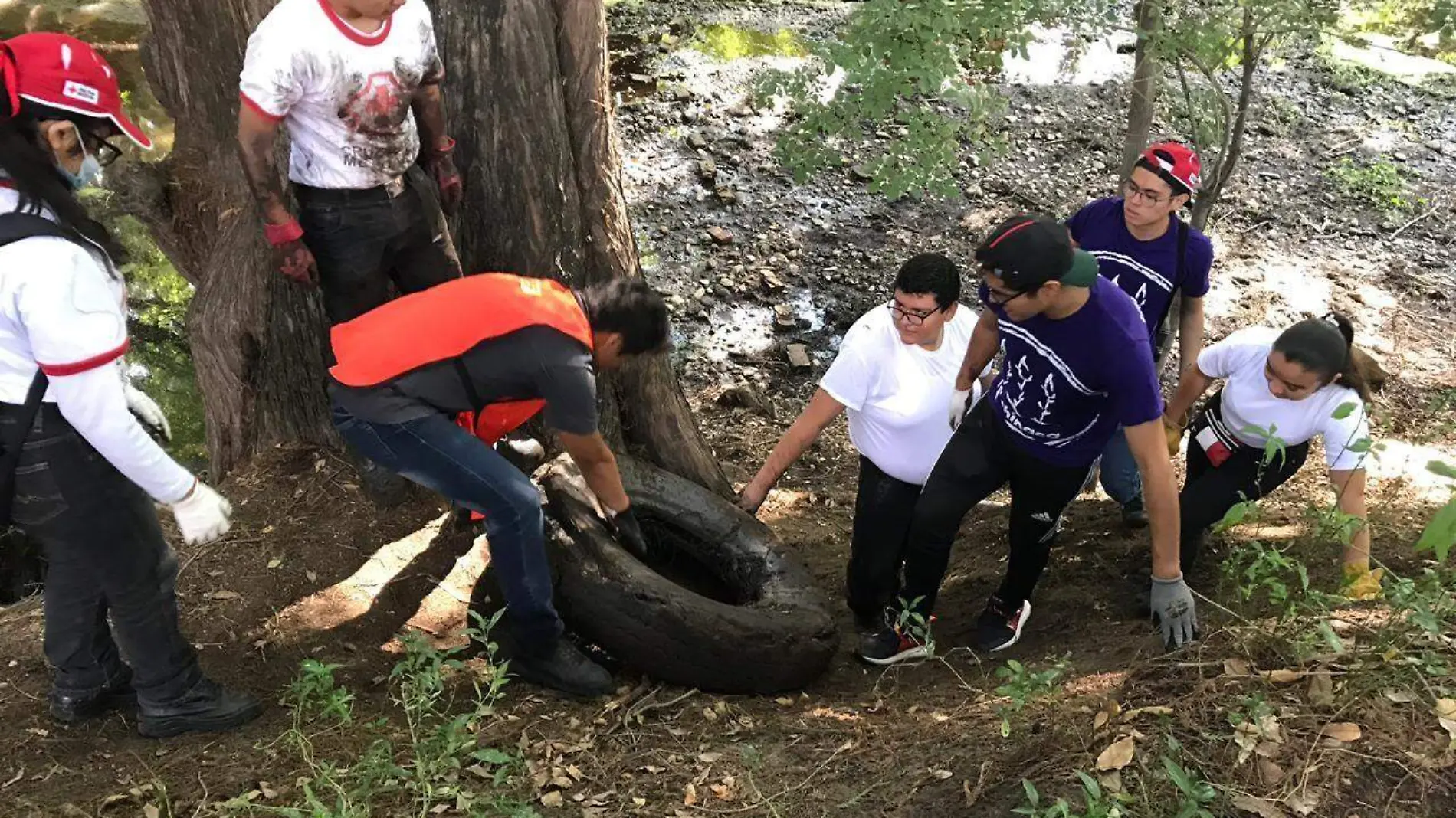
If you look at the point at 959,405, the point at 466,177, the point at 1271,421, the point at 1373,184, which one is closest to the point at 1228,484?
the point at 1271,421

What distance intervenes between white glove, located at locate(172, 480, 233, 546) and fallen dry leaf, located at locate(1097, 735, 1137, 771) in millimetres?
2238

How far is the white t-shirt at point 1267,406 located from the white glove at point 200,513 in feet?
10.0

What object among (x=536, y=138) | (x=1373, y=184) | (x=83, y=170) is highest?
(x=83, y=170)

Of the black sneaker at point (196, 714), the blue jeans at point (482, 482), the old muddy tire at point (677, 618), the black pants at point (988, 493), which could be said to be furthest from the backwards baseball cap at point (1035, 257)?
the black sneaker at point (196, 714)

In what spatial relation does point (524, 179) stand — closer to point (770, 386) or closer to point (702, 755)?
point (702, 755)

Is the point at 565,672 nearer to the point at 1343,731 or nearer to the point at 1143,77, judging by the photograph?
the point at 1343,731

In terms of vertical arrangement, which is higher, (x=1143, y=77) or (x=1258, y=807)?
(x=1143, y=77)

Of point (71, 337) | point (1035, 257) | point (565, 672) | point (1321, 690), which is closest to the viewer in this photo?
point (71, 337)

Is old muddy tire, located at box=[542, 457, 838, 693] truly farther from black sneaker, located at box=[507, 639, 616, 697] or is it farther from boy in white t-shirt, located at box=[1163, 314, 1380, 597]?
boy in white t-shirt, located at box=[1163, 314, 1380, 597]

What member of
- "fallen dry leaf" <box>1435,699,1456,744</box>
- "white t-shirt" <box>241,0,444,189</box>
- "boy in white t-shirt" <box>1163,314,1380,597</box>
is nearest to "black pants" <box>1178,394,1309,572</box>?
"boy in white t-shirt" <box>1163,314,1380,597</box>

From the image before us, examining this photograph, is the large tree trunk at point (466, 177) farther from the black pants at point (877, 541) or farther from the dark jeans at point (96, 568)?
the dark jeans at point (96, 568)

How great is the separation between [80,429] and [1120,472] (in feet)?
12.1

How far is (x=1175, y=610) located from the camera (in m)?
3.20

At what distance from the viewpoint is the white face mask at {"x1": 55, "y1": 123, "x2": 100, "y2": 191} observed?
95.7 inches
